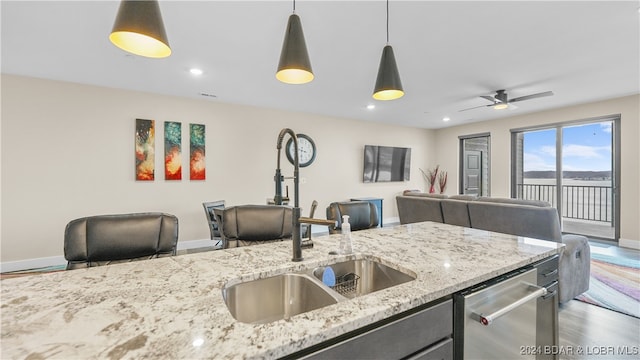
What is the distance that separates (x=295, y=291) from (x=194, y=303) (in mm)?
464

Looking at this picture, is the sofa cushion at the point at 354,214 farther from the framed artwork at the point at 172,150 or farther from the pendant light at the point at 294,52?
the framed artwork at the point at 172,150

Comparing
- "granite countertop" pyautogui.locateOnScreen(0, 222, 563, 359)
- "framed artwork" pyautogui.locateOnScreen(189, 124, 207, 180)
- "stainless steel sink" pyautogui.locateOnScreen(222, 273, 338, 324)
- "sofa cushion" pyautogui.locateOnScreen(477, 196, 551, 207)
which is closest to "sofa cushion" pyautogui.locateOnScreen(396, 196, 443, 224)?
"sofa cushion" pyautogui.locateOnScreen(477, 196, 551, 207)

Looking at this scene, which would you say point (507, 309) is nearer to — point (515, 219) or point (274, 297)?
point (274, 297)

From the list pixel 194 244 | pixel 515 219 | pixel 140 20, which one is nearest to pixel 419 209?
pixel 515 219

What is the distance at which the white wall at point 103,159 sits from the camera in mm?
3619

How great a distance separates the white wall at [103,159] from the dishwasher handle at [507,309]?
4.53m

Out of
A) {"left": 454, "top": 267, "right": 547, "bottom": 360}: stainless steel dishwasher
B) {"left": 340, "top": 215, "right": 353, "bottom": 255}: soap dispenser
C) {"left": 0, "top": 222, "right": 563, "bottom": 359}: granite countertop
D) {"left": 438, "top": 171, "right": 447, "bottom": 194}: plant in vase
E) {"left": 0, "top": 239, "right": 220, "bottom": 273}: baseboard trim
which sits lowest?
{"left": 0, "top": 239, "right": 220, "bottom": 273}: baseboard trim

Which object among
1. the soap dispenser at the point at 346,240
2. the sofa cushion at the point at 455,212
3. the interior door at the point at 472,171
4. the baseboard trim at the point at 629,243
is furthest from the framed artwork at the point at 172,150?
the baseboard trim at the point at 629,243

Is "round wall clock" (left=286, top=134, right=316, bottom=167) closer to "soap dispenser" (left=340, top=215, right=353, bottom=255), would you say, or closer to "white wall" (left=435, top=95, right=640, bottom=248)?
"white wall" (left=435, top=95, right=640, bottom=248)

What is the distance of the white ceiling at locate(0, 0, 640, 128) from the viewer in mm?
2248

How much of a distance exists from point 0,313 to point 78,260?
0.64m

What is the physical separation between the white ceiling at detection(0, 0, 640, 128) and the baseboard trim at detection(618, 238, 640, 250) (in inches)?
94.9

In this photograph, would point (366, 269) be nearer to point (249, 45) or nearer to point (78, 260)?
point (78, 260)

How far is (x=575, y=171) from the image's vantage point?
18.6ft
